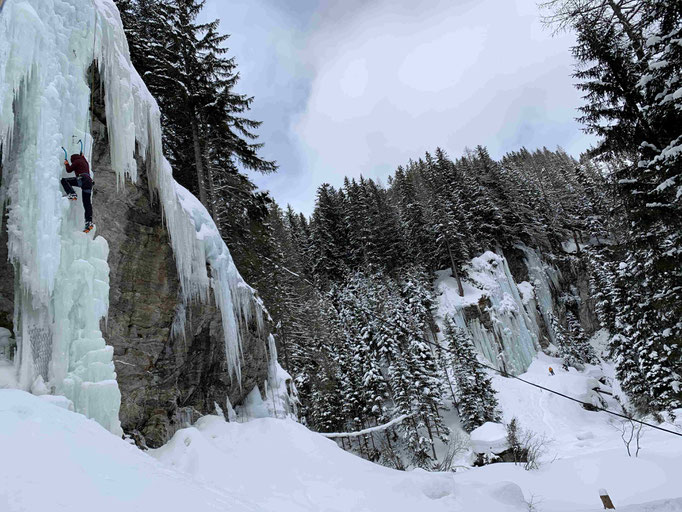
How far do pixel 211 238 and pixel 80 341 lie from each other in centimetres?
488

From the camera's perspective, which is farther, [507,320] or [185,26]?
[507,320]

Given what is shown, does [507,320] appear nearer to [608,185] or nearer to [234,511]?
[608,185]

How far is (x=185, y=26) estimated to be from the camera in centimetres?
1486

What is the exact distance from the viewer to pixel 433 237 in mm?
39125

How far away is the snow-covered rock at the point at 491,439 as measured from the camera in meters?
18.8

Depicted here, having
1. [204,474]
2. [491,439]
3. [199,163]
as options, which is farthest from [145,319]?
[491,439]

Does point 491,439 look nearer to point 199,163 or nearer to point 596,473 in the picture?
point 596,473

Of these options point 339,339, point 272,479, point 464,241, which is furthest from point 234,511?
point 464,241

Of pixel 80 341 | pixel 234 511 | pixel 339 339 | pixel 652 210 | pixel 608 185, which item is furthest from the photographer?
pixel 339 339

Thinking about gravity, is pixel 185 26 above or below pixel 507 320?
above

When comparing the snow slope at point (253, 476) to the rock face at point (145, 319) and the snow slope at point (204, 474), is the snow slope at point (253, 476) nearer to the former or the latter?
the snow slope at point (204, 474)

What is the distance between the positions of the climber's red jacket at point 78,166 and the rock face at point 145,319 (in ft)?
4.22

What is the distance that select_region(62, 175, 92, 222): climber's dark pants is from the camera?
A: 5488 mm

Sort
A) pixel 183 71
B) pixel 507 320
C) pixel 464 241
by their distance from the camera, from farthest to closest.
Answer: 1. pixel 464 241
2. pixel 507 320
3. pixel 183 71
